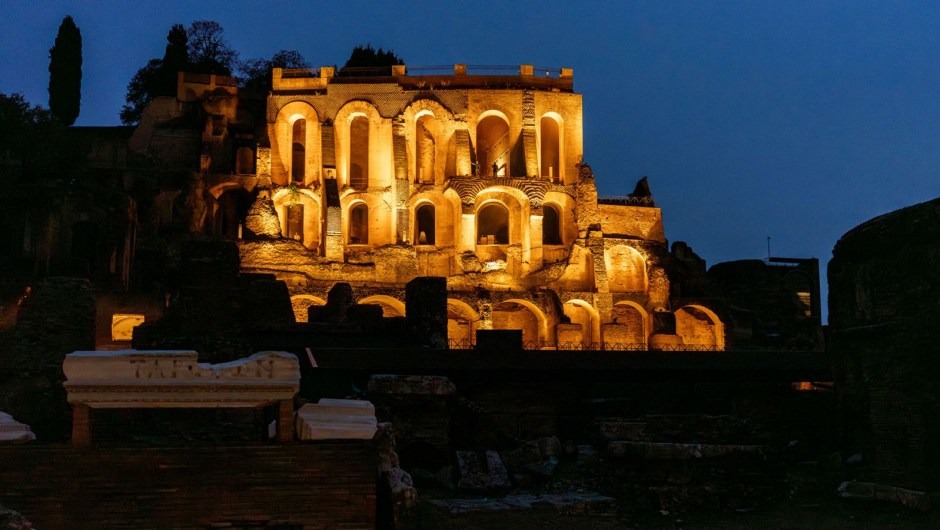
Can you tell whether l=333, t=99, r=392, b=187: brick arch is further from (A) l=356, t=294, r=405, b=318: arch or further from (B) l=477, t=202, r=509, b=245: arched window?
(A) l=356, t=294, r=405, b=318: arch

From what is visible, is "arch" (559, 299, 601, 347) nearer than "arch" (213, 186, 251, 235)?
Yes

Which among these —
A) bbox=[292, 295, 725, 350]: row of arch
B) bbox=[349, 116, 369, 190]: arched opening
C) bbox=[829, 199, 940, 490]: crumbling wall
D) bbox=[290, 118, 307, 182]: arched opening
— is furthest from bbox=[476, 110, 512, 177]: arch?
bbox=[829, 199, 940, 490]: crumbling wall

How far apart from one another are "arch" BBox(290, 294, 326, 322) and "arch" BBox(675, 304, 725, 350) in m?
16.8

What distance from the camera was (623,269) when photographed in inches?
1937

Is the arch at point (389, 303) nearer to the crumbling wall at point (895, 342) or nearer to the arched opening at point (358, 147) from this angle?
the arched opening at point (358, 147)

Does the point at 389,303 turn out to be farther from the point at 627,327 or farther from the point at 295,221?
the point at 627,327

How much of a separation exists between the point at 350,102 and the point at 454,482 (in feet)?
129

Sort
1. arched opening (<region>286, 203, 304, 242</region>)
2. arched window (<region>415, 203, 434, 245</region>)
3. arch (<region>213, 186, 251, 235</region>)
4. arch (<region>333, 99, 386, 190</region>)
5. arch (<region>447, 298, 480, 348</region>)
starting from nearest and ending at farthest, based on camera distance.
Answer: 1. arch (<region>447, 298, 480, 348</region>)
2. arched opening (<region>286, 203, 304, 242</region>)
3. arch (<region>213, 186, 251, 235</region>)
4. arch (<region>333, 99, 386, 190</region>)
5. arched window (<region>415, 203, 434, 245</region>)

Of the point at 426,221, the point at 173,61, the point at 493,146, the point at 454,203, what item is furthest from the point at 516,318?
the point at 173,61

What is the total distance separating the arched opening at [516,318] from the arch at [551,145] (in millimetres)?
9470

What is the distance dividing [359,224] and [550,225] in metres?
10.9

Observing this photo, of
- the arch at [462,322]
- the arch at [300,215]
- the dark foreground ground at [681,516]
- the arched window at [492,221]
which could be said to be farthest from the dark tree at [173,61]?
the dark foreground ground at [681,516]

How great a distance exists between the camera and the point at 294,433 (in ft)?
33.6

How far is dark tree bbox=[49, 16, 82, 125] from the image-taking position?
180 feet
